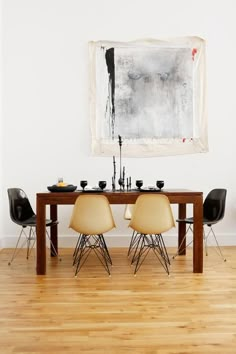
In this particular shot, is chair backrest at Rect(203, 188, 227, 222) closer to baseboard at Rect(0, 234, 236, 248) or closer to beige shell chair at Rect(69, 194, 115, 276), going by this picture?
baseboard at Rect(0, 234, 236, 248)

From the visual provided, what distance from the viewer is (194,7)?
5.93 meters

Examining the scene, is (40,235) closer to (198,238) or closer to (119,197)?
(119,197)

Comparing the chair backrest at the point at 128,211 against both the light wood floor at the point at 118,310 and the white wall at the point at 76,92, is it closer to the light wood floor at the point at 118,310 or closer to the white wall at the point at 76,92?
the white wall at the point at 76,92

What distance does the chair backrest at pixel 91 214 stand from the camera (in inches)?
166

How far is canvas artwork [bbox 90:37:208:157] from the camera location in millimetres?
5863

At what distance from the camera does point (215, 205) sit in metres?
5.03

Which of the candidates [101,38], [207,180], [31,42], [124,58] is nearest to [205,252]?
[207,180]

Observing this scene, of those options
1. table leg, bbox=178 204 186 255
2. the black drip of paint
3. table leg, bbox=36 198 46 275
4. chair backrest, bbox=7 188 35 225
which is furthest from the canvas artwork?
table leg, bbox=36 198 46 275

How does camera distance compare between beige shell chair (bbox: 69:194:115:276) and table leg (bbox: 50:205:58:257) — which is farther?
table leg (bbox: 50:205:58:257)

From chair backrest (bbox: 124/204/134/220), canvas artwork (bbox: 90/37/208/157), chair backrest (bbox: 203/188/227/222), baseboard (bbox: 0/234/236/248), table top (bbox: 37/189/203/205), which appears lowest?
baseboard (bbox: 0/234/236/248)

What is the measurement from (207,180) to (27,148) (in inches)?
94.8

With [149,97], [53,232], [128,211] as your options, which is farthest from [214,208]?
[53,232]

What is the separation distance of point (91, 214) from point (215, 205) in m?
1.56

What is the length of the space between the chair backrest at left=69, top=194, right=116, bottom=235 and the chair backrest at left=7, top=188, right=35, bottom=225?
82 centimetres
